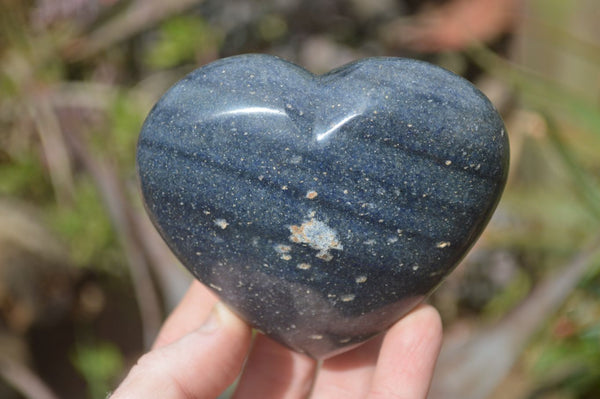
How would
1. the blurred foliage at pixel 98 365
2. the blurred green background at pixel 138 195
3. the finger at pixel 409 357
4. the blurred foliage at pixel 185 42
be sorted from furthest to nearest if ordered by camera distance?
the blurred foliage at pixel 185 42, the blurred foliage at pixel 98 365, the blurred green background at pixel 138 195, the finger at pixel 409 357

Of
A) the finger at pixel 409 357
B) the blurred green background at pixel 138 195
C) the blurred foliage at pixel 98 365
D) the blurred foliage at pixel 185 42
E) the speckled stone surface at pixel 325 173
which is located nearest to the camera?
the speckled stone surface at pixel 325 173

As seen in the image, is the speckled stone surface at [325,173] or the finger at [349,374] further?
the finger at [349,374]

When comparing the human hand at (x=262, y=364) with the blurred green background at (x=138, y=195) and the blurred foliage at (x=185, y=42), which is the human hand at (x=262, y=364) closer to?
the blurred green background at (x=138, y=195)

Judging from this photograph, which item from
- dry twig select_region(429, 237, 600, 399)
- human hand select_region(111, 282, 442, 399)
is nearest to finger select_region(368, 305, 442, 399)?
human hand select_region(111, 282, 442, 399)

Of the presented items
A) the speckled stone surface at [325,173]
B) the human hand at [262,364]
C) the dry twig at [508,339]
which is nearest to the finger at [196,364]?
the human hand at [262,364]

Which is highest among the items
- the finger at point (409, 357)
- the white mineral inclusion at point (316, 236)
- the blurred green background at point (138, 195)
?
the white mineral inclusion at point (316, 236)

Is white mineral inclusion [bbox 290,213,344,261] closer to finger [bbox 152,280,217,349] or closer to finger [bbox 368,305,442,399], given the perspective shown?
finger [bbox 368,305,442,399]
